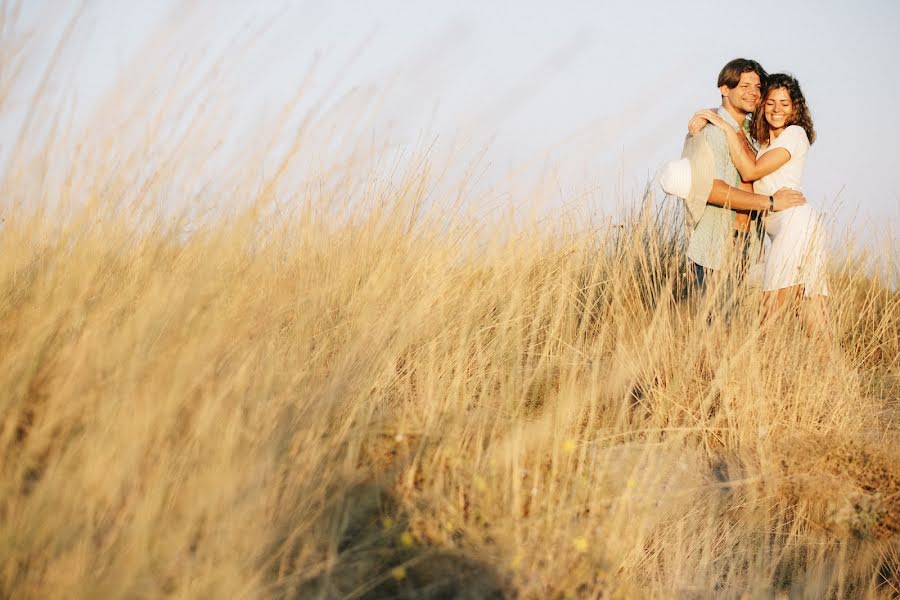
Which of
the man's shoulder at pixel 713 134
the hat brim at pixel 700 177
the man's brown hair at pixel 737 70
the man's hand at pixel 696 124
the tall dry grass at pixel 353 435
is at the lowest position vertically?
the tall dry grass at pixel 353 435

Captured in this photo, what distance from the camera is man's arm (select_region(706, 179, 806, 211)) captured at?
367 centimetres

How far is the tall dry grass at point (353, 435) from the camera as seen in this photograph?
1312mm

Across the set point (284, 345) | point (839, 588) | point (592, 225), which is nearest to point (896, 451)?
point (839, 588)

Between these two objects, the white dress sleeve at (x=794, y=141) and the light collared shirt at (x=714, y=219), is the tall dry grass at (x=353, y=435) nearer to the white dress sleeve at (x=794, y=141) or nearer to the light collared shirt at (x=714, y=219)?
the light collared shirt at (x=714, y=219)

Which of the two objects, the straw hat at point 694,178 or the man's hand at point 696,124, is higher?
the man's hand at point 696,124

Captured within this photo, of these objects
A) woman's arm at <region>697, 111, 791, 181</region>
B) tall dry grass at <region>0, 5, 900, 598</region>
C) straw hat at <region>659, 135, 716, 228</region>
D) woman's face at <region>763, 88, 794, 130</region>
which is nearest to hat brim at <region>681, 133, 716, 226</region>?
straw hat at <region>659, 135, 716, 228</region>

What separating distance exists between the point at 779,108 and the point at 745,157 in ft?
1.05

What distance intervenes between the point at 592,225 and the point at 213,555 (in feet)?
9.08

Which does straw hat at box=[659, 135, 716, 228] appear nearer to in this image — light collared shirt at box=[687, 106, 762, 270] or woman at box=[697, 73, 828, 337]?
light collared shirt at box=[687, 106, 762, 270]

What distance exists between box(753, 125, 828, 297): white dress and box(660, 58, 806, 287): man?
0.07 meters

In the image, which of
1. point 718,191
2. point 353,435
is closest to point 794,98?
point 718,191

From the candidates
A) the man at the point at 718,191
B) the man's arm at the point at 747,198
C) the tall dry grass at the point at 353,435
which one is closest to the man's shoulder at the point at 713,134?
the man at the point at 718,191

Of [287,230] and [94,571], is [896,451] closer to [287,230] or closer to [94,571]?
[287,230]

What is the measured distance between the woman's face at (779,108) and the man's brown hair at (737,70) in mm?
103
